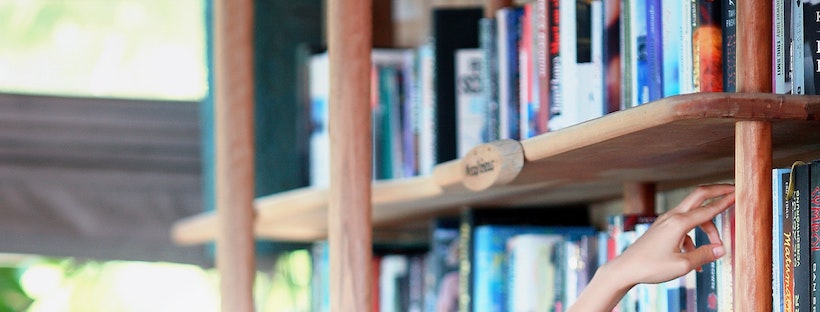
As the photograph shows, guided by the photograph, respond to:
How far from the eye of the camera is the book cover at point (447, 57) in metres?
1.70

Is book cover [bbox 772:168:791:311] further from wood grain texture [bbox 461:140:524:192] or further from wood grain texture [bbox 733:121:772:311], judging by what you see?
wood grain texture [bbox 461:140:524:192]

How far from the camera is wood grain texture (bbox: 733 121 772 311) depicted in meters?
0.94

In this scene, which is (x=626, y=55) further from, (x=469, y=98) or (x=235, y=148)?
(x=235, y=148)

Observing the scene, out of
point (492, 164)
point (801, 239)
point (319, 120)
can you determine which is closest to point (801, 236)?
point (801, 239)

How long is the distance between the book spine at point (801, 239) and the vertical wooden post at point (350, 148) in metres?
0.49

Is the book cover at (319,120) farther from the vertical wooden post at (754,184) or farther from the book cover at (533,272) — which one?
the vertical wooden post at (754,184)

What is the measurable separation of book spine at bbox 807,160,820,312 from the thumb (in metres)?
0.09

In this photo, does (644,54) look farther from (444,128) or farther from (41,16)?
(41,16)

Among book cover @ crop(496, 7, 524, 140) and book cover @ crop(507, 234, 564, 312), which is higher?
book cover @ crop(496, 7, 524, 140)

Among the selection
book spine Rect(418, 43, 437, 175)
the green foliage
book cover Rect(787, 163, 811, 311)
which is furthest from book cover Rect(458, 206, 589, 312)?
the green foliage

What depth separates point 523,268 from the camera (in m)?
1.60

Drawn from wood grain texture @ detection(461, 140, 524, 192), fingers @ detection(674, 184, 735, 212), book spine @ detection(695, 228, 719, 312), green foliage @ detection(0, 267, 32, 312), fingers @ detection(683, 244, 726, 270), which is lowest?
green foliage @ detection(0, 267, 32, 312)

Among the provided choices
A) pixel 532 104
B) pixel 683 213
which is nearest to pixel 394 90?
pixel 532 104

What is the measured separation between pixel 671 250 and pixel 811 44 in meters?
0.21
